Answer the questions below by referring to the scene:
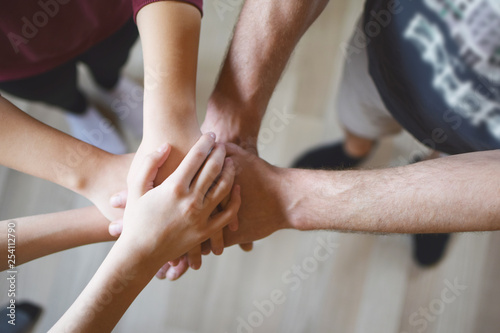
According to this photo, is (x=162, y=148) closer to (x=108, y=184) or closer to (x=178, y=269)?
(x=108, y=184)

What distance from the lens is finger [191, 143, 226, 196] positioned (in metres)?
0.73

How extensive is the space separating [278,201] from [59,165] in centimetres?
43

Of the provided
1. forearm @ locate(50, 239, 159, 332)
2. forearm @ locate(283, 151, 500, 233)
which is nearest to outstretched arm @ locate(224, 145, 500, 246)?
forearm @ locate(283, 151, 500, 233)

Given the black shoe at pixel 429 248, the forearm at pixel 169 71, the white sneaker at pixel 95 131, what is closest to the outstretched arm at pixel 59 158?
the forearm at pixel 169 71

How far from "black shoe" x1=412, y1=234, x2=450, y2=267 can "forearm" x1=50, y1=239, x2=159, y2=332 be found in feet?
3.07

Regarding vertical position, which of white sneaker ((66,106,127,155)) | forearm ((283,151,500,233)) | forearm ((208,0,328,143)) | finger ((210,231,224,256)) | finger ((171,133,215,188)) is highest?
white sneaker ((66,106,127,155))

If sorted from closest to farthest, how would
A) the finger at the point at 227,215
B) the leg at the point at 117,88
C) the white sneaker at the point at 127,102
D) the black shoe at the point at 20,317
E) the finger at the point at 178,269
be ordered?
the finger at the point at 227,215
the finger at the point at 178,269
the leg at the point at 117,88
the black shoe at the point at 20,317
the white sneaker at the point at 127,102

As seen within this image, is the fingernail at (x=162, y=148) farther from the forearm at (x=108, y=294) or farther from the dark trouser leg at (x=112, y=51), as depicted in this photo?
the dark trouser leg at (x=112, y=51)

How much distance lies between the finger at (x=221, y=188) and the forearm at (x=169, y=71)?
86mm

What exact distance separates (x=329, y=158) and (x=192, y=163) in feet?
2.44

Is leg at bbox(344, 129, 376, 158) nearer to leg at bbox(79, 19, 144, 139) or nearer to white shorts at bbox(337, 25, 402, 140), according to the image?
white shorts at bbox(337, 25, 402, 140)

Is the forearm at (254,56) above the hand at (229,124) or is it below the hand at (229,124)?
above

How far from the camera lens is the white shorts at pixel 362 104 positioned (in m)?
0.95

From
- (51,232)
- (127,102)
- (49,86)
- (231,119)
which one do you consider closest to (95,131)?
(127,102)
